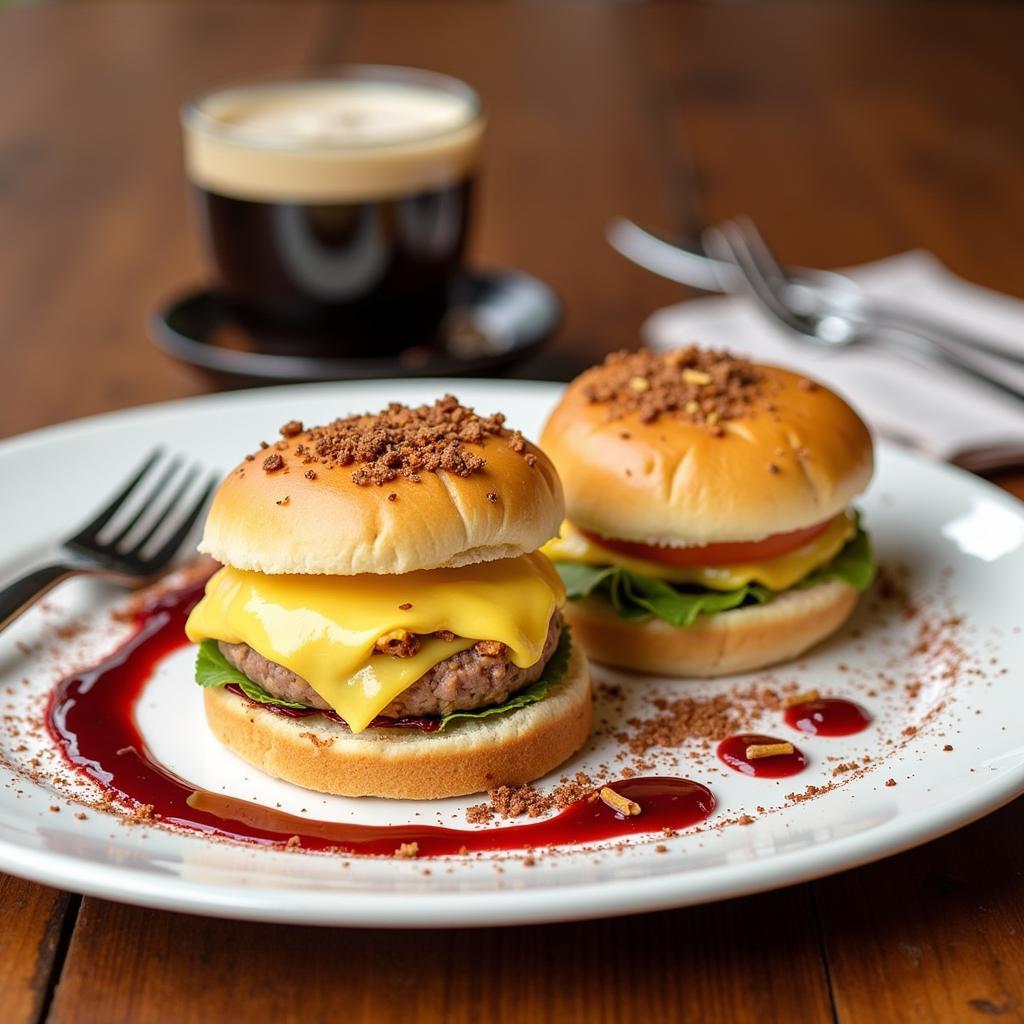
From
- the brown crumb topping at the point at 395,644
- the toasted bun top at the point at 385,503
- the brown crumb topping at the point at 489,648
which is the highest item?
the toasted bun top at the point at 385,503

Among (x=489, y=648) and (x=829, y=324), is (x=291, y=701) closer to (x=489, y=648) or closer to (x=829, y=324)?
(x=489, y=648)

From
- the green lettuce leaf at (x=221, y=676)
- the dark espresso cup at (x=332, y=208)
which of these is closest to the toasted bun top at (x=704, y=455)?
the green lettuce leaf at (x=221, y=676)

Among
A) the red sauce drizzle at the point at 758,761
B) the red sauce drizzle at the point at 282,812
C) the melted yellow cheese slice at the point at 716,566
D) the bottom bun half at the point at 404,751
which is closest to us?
the red sauce drizzle at the point at 282,812

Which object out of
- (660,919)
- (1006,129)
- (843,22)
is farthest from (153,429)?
(843,22)

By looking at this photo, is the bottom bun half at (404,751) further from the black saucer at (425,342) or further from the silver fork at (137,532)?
the black saucer at (425,342)

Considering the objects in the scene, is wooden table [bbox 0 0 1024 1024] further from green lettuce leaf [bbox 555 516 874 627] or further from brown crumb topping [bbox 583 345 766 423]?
brown crumb topping [bbox 583 345 766 423]

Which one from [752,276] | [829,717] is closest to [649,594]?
[829,717]

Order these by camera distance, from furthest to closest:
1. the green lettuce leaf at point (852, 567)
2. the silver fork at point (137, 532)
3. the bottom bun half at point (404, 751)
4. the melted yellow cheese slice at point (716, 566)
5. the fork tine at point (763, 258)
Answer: the fork tine at point (763, 258) < the silver fork at point (137, 532) < the green lettuce leaf at point (852, 567) < the melted yellow cheese slice at point (716, 566) < the bottom bun half at point (404, 751)
